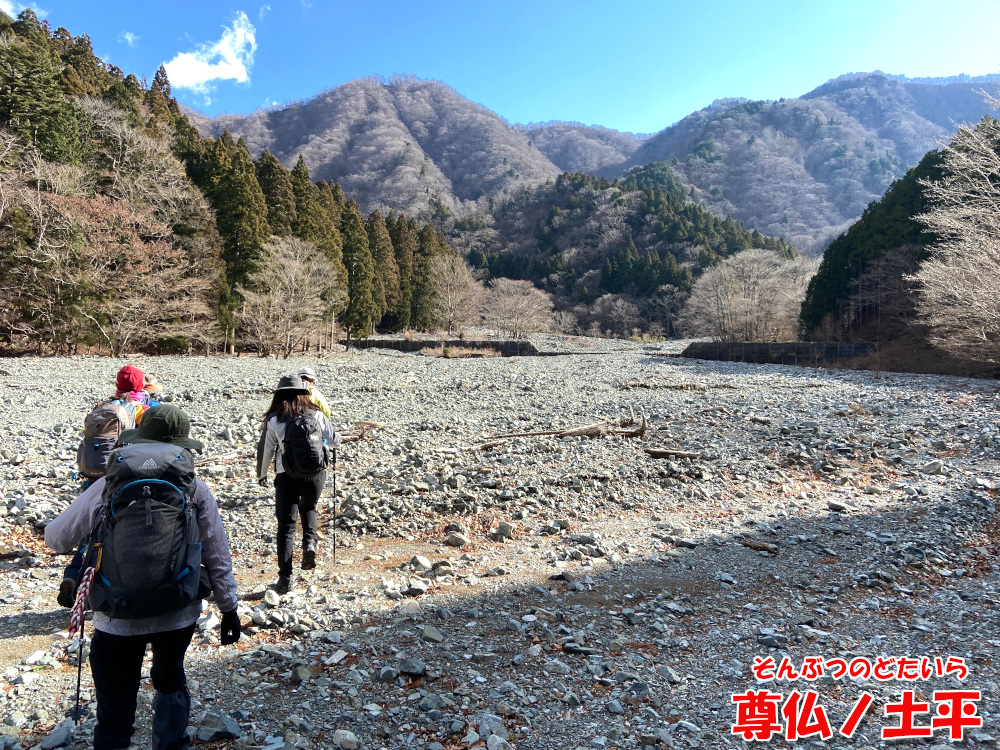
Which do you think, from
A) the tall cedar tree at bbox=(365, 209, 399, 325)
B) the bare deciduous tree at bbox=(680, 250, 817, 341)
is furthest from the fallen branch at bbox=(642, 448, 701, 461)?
the tall cedar tree at bbox=(365, 209, 399, 325)

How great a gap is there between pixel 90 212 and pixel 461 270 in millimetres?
37278

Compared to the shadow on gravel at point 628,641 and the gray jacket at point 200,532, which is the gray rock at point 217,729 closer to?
the shadow on gravel at point 628,641

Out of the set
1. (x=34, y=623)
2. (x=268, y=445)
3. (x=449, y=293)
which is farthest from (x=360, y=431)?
(x=449, y=293)

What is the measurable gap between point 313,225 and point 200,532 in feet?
118

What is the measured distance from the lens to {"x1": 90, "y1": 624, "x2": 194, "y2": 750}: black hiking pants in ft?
7.55

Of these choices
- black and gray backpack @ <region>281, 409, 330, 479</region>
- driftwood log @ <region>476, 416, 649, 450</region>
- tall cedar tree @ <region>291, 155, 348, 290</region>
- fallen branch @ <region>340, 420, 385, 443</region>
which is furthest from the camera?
tall cedar tree @ <region>291, 155, 348, 290</region>

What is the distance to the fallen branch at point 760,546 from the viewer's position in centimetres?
561

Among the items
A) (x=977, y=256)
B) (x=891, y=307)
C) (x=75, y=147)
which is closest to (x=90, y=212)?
(x=75, y=147)

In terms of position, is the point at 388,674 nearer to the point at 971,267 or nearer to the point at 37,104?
the point at 971,267

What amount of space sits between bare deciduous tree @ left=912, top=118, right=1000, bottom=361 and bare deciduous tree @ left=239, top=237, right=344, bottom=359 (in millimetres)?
28335

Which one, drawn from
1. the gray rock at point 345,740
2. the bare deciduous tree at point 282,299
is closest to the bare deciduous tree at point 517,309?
the bare deciduous tree at point 282,299

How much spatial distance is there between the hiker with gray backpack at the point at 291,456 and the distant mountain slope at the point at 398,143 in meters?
96.6

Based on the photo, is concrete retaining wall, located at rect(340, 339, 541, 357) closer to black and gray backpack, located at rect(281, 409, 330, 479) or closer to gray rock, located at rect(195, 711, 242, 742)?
black and gray backpack, located at rect(281, 409, 330, 479)

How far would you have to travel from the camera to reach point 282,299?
29.1 metres
